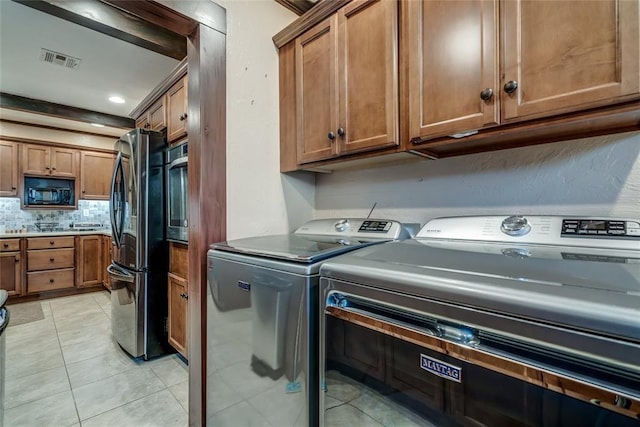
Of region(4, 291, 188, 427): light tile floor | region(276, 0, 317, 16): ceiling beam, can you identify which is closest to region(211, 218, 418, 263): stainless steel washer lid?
region(4, 291, 188, 427): light tile floor

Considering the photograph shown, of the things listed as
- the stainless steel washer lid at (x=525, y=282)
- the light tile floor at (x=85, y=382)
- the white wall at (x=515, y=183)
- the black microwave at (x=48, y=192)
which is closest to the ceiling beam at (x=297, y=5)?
the white wall at (x=515, y=183)

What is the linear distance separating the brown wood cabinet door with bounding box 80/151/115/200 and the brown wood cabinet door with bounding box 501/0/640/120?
5.37 m

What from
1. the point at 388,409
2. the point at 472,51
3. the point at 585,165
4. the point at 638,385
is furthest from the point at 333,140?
the point at 638,385

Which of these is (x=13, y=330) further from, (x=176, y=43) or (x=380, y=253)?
(x=380, y=253)

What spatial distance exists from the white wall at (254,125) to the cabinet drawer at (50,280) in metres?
4.09

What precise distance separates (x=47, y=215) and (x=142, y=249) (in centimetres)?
347

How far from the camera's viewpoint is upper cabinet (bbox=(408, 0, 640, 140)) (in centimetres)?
79

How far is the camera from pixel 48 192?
426 centimetres

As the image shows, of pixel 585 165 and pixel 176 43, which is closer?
pixel 585 165

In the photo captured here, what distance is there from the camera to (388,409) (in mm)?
760

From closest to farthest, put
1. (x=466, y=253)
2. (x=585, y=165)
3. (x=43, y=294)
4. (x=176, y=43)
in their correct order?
(x=466, y=253)
(x=585, y=165)
(x=176, y=43)
(x=43, y=294)

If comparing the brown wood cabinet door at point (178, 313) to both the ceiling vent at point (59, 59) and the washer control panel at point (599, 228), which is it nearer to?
the ceiling vent at point (59, 59)

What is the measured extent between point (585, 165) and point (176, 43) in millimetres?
2425

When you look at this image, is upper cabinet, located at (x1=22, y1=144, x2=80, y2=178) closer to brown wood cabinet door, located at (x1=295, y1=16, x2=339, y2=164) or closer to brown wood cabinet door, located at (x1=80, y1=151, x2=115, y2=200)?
brown wood cabinet door, located at (x1=80, y1=151, x2=115, y2=200)
